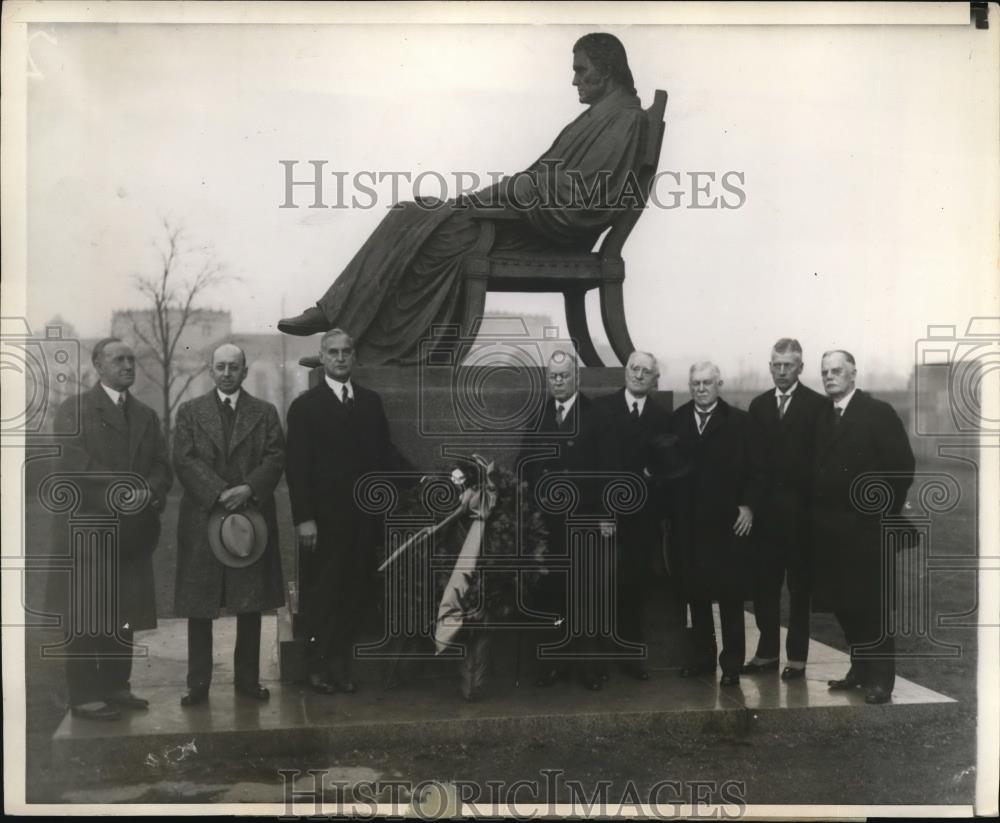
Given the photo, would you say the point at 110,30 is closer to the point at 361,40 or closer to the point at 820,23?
the point at 361,40

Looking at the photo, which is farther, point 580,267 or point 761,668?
point 580,267

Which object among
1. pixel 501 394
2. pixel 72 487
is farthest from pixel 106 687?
pixel 501 394

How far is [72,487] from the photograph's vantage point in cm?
426

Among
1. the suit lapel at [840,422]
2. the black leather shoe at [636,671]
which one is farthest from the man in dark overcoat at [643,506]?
the suit lapel at [840,422]

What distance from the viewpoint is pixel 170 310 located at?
4383mm

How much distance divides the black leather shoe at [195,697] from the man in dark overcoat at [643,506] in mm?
1848

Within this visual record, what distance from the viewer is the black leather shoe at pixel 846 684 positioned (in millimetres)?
4285

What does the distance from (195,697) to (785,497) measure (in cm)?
277

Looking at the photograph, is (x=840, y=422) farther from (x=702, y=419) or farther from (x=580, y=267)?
(x=580, y=267)

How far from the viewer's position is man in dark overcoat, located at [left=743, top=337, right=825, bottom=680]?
435 centimetres

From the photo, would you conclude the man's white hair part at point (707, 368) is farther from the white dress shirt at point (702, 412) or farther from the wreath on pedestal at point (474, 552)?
the wreath on pedestal at point (474, 552)

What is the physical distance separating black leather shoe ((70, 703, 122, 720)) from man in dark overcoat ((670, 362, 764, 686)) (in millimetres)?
2541

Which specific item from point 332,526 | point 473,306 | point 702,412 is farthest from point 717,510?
point 332,526

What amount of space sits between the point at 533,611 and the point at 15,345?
8.63 ft
